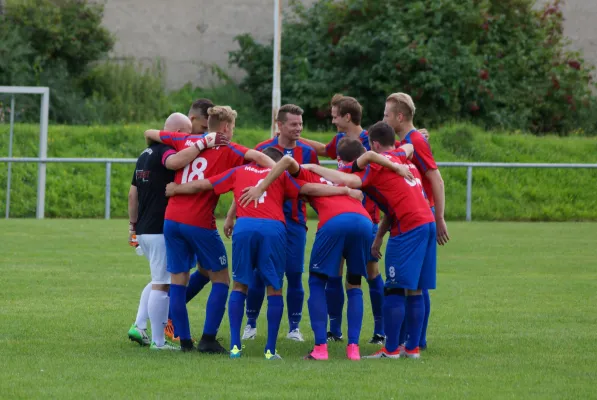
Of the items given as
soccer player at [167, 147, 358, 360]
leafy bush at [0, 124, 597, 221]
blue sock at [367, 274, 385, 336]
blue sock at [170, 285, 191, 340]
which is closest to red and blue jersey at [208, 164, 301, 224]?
soccer player at [167, 147, 358, 360]

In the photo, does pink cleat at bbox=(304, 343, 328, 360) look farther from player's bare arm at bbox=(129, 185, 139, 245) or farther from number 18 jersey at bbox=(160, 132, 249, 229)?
player's bare arm at bbox=(129, 185, 139, 245)

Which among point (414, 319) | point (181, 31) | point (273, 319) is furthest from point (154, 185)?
point (181, 31)

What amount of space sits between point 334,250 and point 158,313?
1.44 metres

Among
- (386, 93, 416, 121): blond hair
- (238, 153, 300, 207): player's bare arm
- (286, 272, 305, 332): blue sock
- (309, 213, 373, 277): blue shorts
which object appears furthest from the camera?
(286, 272, 305, 332): blue sock

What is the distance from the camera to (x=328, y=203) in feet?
25.5

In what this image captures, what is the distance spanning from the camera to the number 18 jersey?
25.5ft

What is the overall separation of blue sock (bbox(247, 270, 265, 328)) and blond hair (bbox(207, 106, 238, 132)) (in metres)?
1.52

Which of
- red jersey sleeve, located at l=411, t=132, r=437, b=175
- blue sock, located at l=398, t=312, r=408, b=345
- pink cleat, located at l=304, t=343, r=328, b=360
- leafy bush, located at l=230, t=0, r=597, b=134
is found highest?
leafy bush, located at l=230, t=0, r=597, b=134

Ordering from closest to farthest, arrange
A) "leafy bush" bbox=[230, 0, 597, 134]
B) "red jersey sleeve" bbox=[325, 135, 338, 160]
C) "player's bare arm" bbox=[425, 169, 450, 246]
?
1. "player's bare arm" bbox=[425, 169, 450, 246]
2. "red jersey sleeve" bbox=[325, 135, 338, 160]
3. "leafy bush" bbox=[230, 0, 597, 134]

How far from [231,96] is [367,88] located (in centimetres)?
419

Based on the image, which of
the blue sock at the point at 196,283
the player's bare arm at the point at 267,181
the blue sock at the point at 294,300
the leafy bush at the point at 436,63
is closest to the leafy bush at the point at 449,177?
the leafy bush at the point at 436,63

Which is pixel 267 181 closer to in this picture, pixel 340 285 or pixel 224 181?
pixel 224 181

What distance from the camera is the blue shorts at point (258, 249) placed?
296 inches

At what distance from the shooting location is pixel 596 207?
24.1 m
